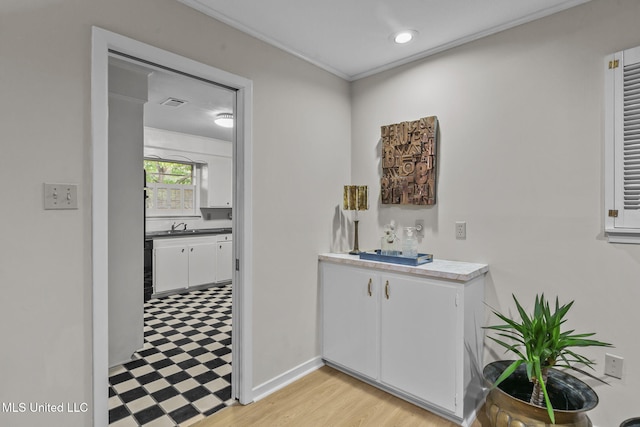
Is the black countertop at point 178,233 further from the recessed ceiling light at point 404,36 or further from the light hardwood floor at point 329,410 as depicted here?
the recessed ceiling light at point 404,36

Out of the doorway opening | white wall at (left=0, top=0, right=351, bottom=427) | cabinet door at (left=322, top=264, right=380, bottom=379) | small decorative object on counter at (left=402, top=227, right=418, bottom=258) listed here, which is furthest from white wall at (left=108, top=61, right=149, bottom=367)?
small decorative object on counter at (left=402, top=227, right=418, bottom=258)

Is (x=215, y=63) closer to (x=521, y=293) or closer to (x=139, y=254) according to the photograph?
(x=139, y=254)

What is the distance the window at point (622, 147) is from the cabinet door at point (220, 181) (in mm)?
5068

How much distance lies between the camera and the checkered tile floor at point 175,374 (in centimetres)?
210

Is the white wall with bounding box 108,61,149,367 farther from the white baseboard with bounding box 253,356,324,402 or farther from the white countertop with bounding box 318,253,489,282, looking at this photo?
the white countertop with bounding box 318,253,489,282

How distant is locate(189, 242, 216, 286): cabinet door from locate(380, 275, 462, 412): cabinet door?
369 centimetres

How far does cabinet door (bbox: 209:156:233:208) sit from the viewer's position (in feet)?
19.1

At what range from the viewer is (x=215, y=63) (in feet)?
6.72

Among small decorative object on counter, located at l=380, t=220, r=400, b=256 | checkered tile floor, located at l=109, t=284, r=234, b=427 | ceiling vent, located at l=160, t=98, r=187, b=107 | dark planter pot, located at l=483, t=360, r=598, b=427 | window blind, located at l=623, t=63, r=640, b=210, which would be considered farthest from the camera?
ceiling vent, located at l=160, t=98, r=187, b=107

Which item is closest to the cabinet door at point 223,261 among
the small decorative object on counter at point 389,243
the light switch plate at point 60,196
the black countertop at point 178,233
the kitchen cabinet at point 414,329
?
the black countertop at point 178,233

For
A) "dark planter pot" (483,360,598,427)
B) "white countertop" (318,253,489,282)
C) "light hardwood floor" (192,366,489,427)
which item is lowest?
"light hardwood floor" (192,366,489,427)

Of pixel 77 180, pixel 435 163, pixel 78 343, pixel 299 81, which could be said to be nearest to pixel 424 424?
pixel 435 163

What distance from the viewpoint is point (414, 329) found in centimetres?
214

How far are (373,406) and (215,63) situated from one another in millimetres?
2456
